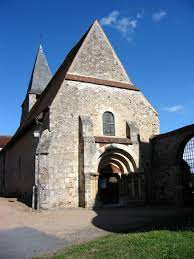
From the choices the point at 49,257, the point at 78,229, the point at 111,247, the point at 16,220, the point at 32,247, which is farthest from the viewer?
the point at 16,220

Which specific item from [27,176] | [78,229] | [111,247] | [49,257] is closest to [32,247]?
[49,257]

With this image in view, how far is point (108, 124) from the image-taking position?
672 inches

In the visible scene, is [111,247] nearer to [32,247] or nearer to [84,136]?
[32,247]

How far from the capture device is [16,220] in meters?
10.8

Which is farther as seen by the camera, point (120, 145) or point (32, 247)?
point (120, 145)

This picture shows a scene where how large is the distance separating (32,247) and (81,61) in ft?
43.2

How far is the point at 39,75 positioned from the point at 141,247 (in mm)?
28126

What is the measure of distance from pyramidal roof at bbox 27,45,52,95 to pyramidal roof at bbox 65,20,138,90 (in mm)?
12801

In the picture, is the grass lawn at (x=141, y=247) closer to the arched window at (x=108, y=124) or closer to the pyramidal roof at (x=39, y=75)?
the arched window at (x=108, y=124)

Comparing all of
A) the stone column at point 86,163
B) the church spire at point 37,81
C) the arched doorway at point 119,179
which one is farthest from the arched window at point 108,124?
→ the church spire at point 37,81

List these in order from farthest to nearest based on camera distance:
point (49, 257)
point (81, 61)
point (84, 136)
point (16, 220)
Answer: point (81, 61) → point (84, 136) → point (16, 220) → point (49, 257)

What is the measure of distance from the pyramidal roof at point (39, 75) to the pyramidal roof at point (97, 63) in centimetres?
1280

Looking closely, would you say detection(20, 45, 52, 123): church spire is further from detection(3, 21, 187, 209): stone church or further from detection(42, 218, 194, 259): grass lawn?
detection(42, 218, 194, 259): grass lawn

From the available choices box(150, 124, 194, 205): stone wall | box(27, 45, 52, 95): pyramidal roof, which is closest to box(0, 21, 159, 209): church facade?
box(150, 124, 194, 205): stone wall
